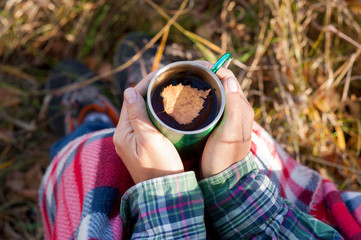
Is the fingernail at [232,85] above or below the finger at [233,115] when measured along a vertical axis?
above

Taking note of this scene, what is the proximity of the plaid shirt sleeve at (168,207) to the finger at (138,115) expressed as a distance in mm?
128

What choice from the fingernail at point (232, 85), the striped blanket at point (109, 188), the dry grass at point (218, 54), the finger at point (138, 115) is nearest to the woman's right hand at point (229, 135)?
the fingernail at point (232, 85)

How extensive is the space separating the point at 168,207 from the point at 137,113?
0.25 meters

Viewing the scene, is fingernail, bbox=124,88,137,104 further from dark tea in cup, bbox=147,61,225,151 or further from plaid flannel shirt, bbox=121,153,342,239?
plaid flannel shirt, bbox=121,153,342,239

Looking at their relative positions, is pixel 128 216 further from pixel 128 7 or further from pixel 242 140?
pixel 128 7

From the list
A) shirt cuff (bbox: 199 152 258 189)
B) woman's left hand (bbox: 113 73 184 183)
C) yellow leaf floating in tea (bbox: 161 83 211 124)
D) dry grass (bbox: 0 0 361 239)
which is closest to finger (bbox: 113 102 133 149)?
woman's left hand (bbox: 113 73 184 183)

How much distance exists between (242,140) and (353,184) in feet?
2.93

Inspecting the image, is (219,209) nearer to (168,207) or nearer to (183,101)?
(168,207)

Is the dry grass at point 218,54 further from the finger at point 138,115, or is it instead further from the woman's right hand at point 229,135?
the finger at point 138,115

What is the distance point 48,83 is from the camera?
1895 millimetres

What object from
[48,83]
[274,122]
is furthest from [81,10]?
[274,122]

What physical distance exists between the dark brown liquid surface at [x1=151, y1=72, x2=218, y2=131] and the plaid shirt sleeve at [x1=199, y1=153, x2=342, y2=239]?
17 centimetres

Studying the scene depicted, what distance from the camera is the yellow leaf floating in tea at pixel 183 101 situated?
0.76m

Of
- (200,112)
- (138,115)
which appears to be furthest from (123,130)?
(200,112)
